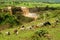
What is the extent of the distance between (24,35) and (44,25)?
12.2 feet

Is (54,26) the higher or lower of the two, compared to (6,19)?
higher

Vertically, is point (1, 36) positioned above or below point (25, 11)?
above

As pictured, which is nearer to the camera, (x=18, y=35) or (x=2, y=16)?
(x=18, y=35)

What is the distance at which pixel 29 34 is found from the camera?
803 inches

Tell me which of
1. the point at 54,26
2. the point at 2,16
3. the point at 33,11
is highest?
the point at 54,26

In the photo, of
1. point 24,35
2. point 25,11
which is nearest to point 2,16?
point 25,11

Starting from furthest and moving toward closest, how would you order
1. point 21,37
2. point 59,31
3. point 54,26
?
point 54,26
point 59,31
point 21,37

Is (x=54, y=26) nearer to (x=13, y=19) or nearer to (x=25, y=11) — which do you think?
(x=13, y=19)

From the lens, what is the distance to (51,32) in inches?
818

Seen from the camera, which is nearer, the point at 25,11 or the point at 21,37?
the point at 21,37

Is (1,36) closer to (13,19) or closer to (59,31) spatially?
(59,31)

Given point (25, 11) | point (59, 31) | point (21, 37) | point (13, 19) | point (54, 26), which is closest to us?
point (21, 37)

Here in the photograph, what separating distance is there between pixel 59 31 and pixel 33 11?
32.3 meters

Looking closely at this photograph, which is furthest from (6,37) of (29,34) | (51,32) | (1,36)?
(51,32)
